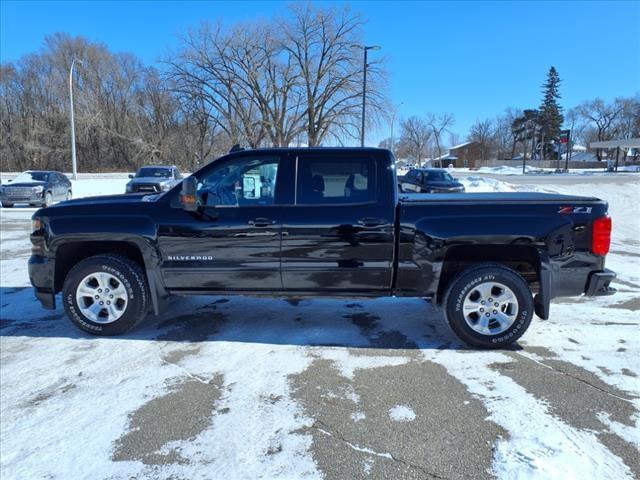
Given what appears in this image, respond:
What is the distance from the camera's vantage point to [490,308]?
4.08 meters

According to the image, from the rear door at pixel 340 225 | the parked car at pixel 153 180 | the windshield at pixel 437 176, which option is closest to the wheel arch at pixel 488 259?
the rear door at pixel 340 225

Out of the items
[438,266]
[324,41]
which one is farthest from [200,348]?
[324,41]

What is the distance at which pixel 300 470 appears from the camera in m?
2.46

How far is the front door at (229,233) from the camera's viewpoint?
417 cm

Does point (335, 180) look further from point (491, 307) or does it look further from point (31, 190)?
point (31, 190)

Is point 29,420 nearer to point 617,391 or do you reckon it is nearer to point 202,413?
point 202,413

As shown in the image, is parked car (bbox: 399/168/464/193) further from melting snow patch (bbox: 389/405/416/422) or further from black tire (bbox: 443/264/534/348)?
melting snow patch (bbox: 389/405/416/422)

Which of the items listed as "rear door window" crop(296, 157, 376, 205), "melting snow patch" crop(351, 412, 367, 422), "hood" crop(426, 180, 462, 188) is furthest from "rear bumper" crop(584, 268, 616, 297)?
"hood" crop(426, 180, 462, 188)

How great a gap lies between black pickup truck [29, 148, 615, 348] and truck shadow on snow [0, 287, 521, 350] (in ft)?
1.29

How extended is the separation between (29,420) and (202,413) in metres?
1.15

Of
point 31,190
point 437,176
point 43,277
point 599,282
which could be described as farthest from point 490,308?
point 437,176

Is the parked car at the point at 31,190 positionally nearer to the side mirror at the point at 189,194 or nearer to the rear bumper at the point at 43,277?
the rear bumper at the point at 43,277

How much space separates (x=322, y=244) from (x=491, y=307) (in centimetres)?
165

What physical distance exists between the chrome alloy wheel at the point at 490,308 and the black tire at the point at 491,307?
11 mm
